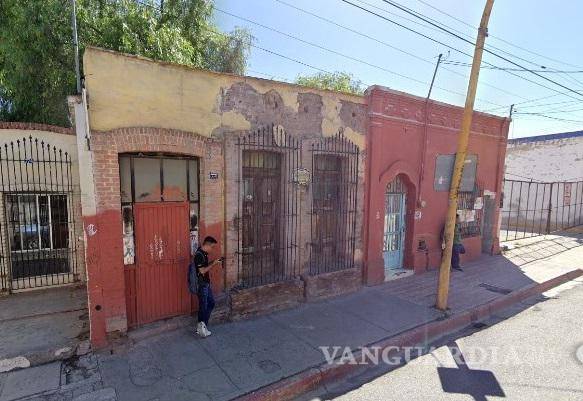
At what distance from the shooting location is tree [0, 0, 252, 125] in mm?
8570

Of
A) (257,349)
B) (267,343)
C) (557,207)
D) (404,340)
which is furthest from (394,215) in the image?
(557,207)

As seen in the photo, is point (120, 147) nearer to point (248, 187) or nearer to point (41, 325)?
point (248, 187)

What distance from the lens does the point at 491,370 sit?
4684 millimetres

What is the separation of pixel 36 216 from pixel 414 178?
356 inches

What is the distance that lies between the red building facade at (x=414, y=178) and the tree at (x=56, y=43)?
6.47 meters

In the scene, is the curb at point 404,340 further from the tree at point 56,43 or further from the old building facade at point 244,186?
the tree at point 56,43

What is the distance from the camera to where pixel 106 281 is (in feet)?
16.2

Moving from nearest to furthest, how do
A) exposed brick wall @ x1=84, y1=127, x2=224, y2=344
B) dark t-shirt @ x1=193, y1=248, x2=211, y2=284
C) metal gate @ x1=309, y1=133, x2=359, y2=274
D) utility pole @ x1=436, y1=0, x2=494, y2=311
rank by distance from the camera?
exposed brick wall @ x1=84, y1=127, x2=224, y2=344 → dark t-shirt @ x1=193, y1=248, x2=211, y2=284 → utility pole @ x1=436, y1=0, x2=494, y2=311 → metal gate @ x1=309, y1=133, x2=359, y2=274

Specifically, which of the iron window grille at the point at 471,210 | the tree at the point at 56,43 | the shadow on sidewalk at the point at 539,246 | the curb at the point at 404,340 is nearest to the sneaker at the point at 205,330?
the curb at the point at 404,340

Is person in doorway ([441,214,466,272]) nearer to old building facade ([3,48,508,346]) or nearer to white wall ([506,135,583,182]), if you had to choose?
old building facade ([3,48,508,346])

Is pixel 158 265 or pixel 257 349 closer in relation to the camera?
pixel 257 349

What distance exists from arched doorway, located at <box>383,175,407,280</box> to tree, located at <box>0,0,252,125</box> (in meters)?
7.29

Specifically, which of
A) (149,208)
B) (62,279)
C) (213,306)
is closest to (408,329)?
(213,306)

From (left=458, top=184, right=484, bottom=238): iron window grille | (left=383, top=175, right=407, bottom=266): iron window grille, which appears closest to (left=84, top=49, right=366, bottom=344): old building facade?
(left=383, top=175, right=407, bottom=266): iron window grille
